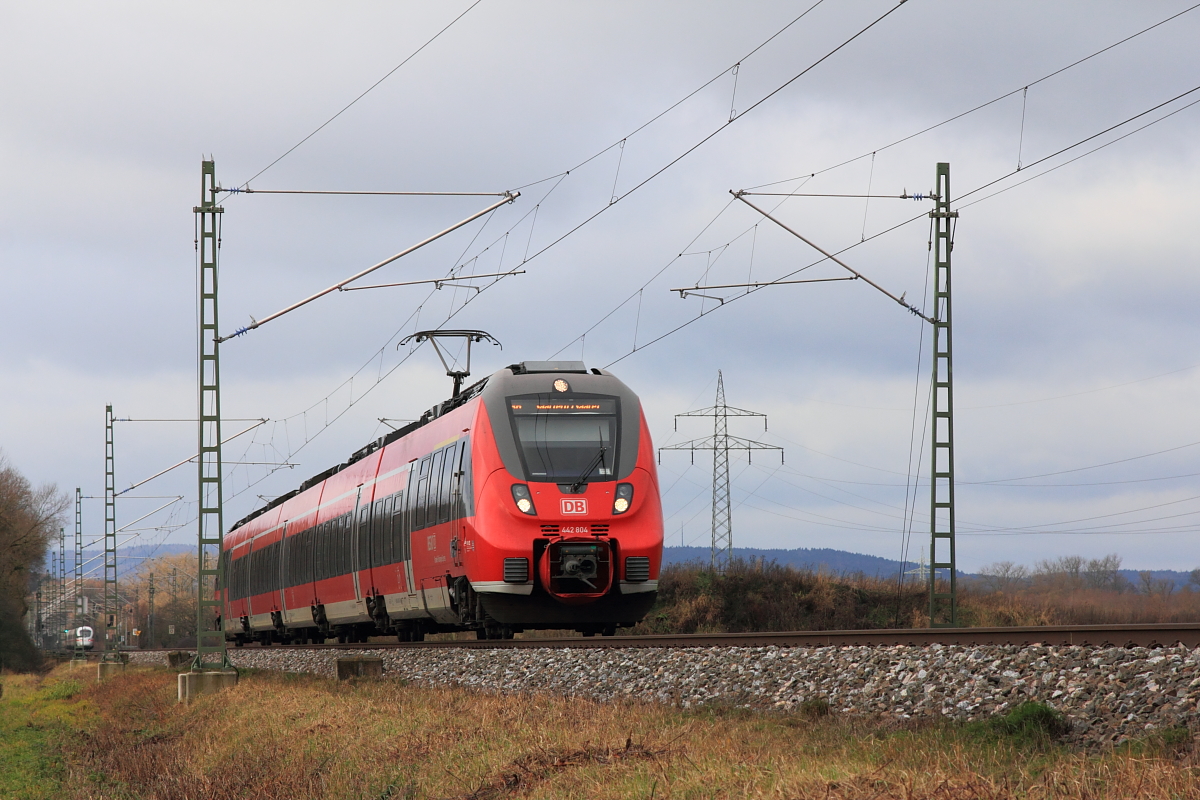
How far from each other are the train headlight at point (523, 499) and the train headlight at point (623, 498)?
1.20 m

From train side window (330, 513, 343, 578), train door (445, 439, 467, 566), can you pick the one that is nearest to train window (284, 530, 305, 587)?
train side window (330, 513, 343, 578)

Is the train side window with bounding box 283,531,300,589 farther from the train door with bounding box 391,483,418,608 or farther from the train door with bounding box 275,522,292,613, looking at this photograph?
the train door with bounding box 391,483,418,608

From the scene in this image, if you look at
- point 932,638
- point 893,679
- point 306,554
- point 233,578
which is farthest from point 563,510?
point 233,578

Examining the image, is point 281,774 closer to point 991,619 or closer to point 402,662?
point 402,662

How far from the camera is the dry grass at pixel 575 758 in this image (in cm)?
766

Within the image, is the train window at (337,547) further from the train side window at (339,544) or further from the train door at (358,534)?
the train door at (358,534)

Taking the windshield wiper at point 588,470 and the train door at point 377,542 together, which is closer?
the windshield wiper at point 588,470

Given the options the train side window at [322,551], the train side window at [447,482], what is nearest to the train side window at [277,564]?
the train side window at [322,551]

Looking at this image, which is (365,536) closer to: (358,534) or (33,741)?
(358,534)

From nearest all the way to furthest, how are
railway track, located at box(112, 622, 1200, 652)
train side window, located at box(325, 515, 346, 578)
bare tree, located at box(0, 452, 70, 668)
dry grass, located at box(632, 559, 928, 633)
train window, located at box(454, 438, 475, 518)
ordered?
railway track, located at box(112, 622, 1200, 652), train window, located at box(454, 438, 475, 518), train side window, located at box(325, 515, 346, 578), dry grass, located at box(632, 559, 928, 633), bare tree, located at box(0, 452, 70, 668)

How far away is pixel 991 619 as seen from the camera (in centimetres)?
3806

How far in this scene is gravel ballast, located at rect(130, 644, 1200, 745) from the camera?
31.6ft

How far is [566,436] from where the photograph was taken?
1978 cm

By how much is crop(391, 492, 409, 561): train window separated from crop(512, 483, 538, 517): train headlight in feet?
16.7
